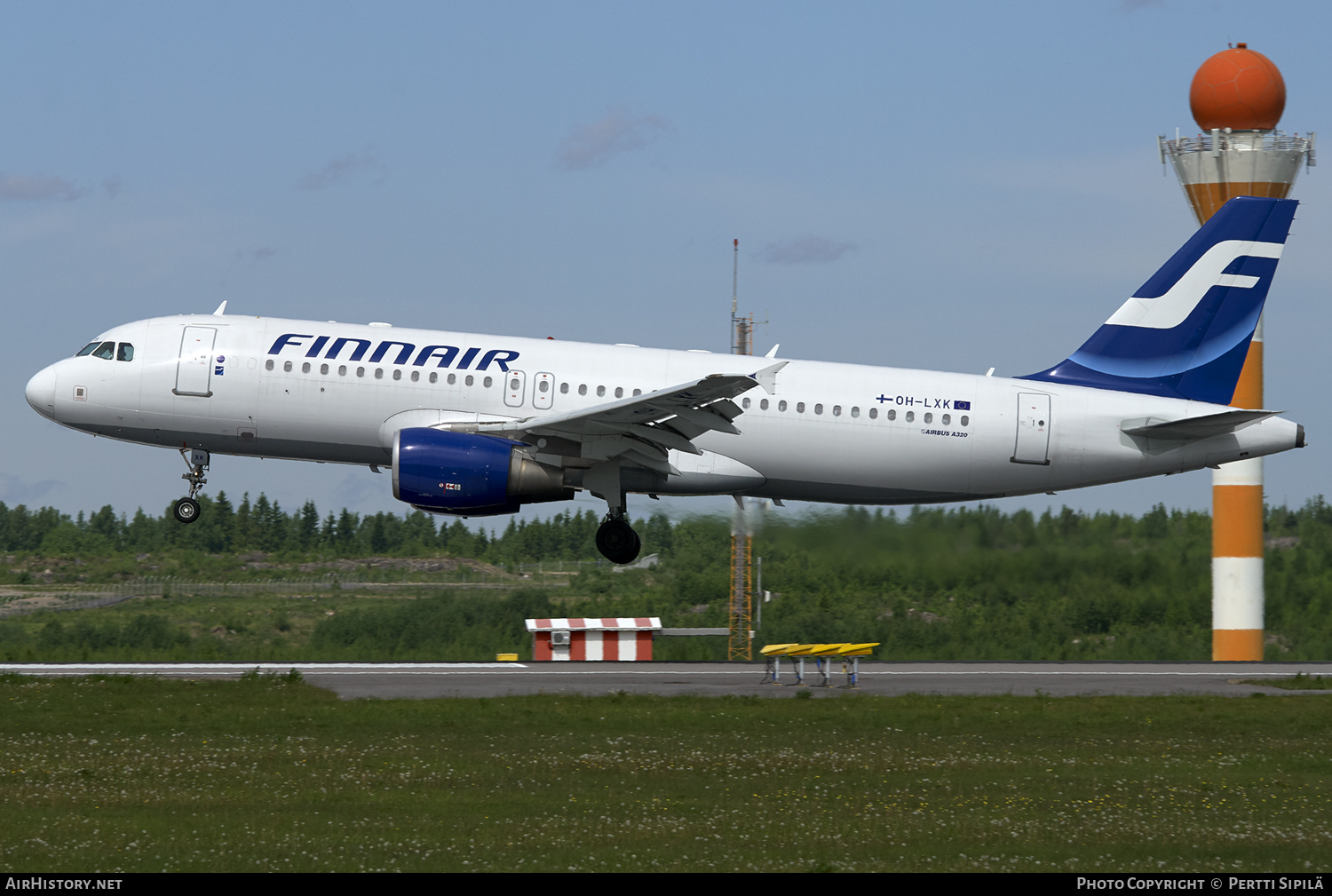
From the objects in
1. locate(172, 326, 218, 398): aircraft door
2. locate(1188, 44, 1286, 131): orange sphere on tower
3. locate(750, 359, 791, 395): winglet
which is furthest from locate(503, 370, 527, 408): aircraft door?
locate(1188, 44, 1286, 131): orange sphere on tower

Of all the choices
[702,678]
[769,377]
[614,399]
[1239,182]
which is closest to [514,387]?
[614,399]

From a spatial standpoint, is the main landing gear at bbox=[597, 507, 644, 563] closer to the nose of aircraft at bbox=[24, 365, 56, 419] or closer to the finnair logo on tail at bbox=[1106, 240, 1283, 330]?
the nose of aircraft at bbox=[24, 365, 56, 419]

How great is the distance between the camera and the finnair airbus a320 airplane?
2572cm

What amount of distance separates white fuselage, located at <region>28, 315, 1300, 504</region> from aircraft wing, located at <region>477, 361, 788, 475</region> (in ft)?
2.49

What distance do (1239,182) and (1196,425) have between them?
21.0 meters

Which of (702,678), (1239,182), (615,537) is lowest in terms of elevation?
(702,678)

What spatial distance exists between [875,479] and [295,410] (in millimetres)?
11459

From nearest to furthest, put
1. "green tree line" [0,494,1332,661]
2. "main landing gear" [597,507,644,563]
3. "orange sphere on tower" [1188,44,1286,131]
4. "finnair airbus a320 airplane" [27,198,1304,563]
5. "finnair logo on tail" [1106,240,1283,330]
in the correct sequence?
"finnair airbus a320 airplane" [27,198,1304,563], "main landing gear" [597,507,644,563], "finnair logo on tail" [1106,240,1283,330], "green tree line" [0,494,1332,661], "orange sphere on tower" [1188,44,1286,131]

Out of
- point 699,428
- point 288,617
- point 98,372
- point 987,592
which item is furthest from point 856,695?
point 288,617

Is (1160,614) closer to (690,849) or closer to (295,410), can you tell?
(295,410)

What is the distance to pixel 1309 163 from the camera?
45.2 meters

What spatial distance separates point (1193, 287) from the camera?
3034 cm

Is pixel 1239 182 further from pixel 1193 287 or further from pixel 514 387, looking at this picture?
pixel 514 387

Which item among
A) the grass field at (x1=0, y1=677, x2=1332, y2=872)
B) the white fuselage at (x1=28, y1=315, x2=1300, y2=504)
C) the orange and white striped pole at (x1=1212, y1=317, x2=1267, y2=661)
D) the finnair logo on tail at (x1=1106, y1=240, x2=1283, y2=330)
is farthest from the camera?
the orange and white striped pole at (x1=1212, y1=317, x2=1267, y2=661)
